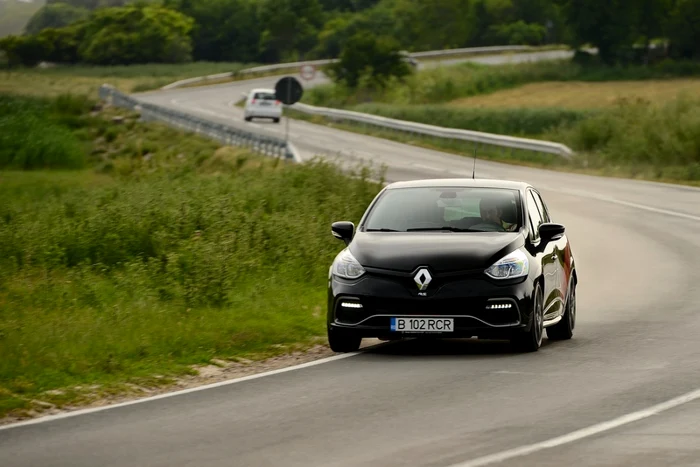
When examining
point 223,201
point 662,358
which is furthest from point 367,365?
point 223,201

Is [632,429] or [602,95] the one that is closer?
[632,429]

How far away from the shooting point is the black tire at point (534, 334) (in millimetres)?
13531

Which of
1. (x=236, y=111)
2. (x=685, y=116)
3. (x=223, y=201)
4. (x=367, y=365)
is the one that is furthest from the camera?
(x=236, y=111)

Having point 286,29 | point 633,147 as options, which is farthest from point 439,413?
point 286,29

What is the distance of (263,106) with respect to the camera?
7381 cm

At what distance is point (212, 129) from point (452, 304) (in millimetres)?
44391

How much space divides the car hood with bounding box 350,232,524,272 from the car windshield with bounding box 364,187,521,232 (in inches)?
11.0

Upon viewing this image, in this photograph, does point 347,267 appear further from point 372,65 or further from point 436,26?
point 436,26

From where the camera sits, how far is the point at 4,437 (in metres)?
9.88

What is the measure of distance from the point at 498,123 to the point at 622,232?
4385 centimetres

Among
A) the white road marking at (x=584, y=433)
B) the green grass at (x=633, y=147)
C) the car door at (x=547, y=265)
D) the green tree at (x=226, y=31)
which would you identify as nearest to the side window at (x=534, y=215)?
the car door at (x=547, y=265)

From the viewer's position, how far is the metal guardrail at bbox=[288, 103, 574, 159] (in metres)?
50.3

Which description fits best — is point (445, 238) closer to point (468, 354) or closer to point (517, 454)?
point (468, 354)

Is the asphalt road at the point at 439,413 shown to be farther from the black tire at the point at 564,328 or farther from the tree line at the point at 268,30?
the tree line at the point at 268,30
